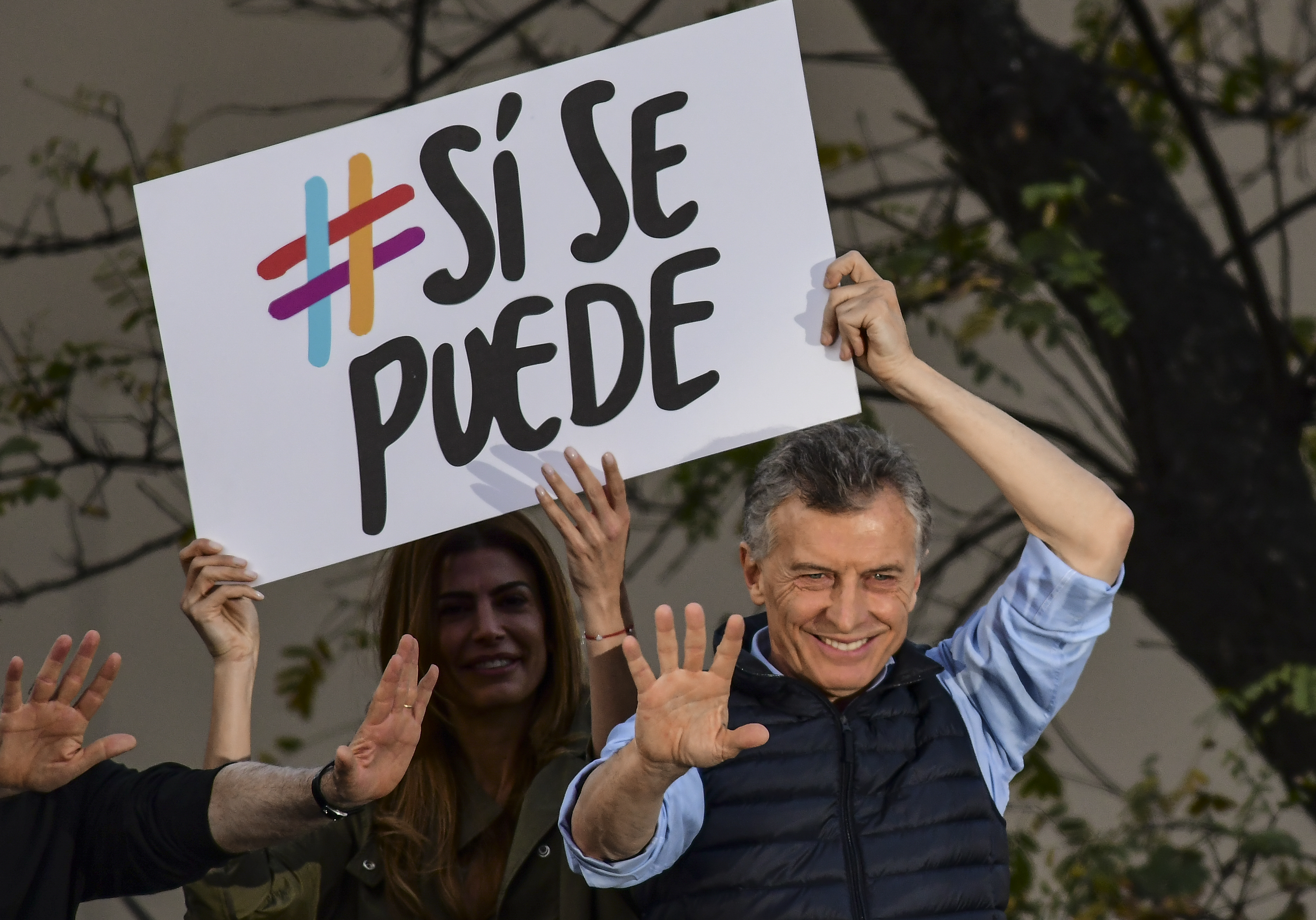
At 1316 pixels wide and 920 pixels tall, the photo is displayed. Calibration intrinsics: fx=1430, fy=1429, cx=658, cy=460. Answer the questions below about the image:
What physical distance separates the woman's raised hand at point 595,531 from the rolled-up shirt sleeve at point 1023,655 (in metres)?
0.45

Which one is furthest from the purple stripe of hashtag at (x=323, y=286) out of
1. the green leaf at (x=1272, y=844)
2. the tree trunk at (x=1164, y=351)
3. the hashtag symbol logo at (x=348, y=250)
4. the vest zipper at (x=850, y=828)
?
the green leaf at (x=1272, y=844)

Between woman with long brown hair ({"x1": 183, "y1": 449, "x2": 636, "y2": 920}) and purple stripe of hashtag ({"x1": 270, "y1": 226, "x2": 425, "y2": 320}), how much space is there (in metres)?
0.43

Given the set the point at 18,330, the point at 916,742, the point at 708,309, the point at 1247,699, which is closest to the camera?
the point at 916,742

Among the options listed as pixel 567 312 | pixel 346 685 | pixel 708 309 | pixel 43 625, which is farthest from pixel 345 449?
pixel 43 625

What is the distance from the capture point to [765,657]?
186 cm

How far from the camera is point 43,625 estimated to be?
3301 millimetres

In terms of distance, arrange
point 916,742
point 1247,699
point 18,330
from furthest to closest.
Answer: point 18,330 → point 1247,699 → point 916,742

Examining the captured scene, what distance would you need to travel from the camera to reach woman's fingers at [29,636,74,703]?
1831mm

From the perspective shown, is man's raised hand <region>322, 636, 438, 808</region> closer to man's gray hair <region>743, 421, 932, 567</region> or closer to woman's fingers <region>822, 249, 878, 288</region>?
man's gray hair <region>743, 421, 932, 567</region>

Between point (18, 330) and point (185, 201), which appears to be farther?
point (18, 330)

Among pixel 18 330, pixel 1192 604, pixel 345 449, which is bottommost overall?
pixel 1192 604

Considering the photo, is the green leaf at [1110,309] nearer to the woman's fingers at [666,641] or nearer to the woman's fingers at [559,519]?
the woman's fingers at [559,519]

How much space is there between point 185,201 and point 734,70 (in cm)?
80

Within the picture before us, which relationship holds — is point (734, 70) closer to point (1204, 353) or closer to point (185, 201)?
point (185, 201)
